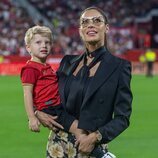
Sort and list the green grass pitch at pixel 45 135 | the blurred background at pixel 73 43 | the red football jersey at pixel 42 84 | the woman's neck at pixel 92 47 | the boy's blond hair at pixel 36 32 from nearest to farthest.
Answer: the woman's neck at pixel 92 47
the red football jersey at pixel 42 84
the boy's blond hair at pixel 36 32
the green grass pitch at pixel 45 135
the blurred background at pixel 73 43

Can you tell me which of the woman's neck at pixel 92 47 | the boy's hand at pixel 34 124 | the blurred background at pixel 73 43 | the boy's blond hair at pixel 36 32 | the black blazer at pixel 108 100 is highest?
the boy's blond hair at pixel 36 32

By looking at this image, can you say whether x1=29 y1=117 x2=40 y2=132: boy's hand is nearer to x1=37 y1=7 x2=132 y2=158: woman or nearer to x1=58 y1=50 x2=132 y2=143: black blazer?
x1=37 y1=7 x2=132 y2=158: woman

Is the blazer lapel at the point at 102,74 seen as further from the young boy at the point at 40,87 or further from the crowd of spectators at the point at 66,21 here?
the crowd of spectators at the point at 66,21

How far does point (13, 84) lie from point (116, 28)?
15.0 metres

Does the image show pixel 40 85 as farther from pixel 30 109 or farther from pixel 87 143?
pixel 87 143

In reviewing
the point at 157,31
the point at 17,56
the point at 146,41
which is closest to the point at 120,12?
the point at 157,31

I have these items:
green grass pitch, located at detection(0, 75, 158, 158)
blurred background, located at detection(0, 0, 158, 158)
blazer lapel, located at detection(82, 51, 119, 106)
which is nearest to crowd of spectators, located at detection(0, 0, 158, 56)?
blurred background, located at detection(0, 0, 158, 158)

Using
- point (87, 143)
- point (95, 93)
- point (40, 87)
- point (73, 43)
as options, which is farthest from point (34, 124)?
point (73, 43)

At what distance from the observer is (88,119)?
16.2 ft

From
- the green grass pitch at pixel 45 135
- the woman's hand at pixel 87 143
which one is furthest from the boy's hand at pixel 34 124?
the green grass pitch at pixel 45 135

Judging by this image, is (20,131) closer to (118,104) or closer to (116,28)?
(118,104)

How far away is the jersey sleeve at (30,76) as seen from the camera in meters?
5.19

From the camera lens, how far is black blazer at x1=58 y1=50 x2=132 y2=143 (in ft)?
16.1

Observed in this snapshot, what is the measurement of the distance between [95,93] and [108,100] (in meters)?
0.12
